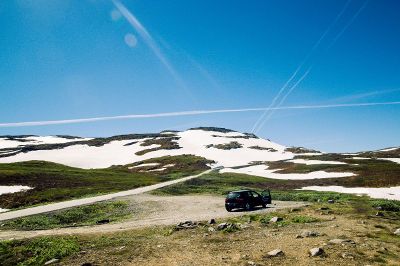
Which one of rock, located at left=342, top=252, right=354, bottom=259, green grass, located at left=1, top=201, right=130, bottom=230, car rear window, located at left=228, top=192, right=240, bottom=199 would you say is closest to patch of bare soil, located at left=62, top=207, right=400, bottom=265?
rock, located at left=342, top=252, right=354, bottom=259

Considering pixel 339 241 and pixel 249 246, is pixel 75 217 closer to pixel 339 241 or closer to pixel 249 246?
pixel 249 246

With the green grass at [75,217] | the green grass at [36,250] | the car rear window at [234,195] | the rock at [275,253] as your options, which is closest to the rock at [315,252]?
the rock at [275,253]

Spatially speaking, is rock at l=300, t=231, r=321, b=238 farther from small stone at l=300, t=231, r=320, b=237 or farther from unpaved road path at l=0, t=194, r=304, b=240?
unpaved road path at l=0, t=194, r=304, b=240

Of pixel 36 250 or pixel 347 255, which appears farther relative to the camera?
pixel 36 250

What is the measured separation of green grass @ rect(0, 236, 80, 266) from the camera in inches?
653

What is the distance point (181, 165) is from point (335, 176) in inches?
2304

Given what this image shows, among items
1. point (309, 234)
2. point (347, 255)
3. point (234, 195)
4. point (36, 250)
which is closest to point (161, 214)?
point (234, 195)

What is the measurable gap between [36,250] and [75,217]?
1380cm

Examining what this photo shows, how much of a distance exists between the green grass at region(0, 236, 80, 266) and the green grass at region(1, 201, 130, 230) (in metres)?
6.71

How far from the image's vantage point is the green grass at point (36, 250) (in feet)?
54.4

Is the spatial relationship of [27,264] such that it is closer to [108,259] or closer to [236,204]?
[108,259]

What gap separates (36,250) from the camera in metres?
17.7

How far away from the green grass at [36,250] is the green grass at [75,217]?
671cm

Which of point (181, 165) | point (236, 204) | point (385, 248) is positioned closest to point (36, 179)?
point (236, 204)
